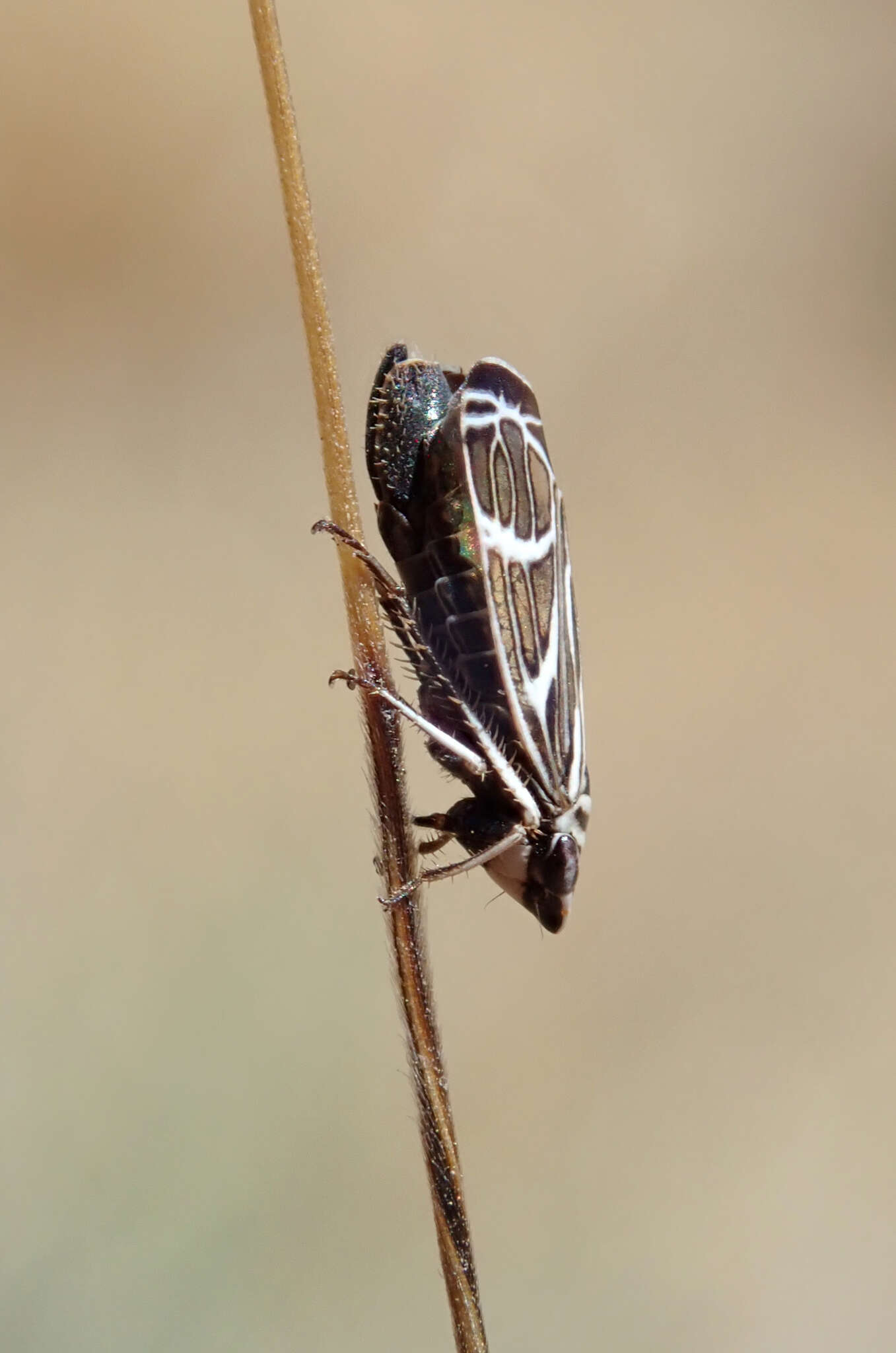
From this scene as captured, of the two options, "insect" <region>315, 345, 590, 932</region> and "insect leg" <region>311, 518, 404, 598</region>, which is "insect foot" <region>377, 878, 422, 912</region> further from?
"insect" <region>315, 345, 590, 932</region>

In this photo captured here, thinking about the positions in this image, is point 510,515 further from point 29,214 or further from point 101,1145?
point 29,214

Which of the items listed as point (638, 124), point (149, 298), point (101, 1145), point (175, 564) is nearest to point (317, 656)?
point (175, 564)

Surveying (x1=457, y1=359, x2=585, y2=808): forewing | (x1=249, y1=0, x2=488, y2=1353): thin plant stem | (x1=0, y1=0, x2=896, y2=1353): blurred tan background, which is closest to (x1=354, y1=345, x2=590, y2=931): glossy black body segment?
(x1=457, y1=359, x2=585, y2=808): forewing

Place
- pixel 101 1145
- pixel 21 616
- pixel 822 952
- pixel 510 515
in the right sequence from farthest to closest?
1. pixel 822 952
2. pixel 21 616
3. pixel 101 1145
4. pixel 510 515

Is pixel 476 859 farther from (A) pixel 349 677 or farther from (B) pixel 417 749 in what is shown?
(B) pixel 417 749

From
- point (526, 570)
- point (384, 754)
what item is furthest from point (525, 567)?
point (384, 754)

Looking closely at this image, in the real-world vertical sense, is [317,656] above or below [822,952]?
above

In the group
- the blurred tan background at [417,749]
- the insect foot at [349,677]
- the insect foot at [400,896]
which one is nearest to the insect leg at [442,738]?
the insect foot at [349,677]
